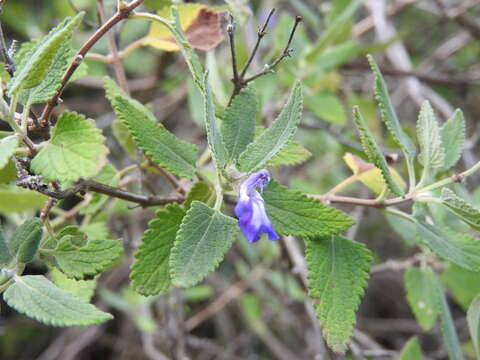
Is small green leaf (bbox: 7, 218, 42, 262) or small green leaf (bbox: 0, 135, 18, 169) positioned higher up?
small green leaf (bbox: 0, 135, 18, 169)

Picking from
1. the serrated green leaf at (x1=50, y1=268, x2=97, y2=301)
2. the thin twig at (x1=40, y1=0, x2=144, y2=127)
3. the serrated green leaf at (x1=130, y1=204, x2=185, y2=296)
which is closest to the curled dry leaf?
the thin twig at (x1=40, y1=0, x2=144, y2=127)

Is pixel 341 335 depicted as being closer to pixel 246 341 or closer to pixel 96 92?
pixel 246 341

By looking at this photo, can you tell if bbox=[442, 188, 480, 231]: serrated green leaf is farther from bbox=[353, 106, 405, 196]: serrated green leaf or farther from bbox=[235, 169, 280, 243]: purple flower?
bbox=[235, 169, 280, 243]: purple flower

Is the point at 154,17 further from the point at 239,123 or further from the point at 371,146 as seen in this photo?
the point at 371,146

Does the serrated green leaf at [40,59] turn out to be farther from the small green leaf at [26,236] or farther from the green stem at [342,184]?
the green stem at [342,184]

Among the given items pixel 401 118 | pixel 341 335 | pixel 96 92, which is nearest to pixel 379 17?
pixel 401 118

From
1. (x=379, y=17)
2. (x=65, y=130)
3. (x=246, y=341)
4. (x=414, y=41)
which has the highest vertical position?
(x=65, y=130)

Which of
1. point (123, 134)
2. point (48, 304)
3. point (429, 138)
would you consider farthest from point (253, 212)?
point (123, 134)
